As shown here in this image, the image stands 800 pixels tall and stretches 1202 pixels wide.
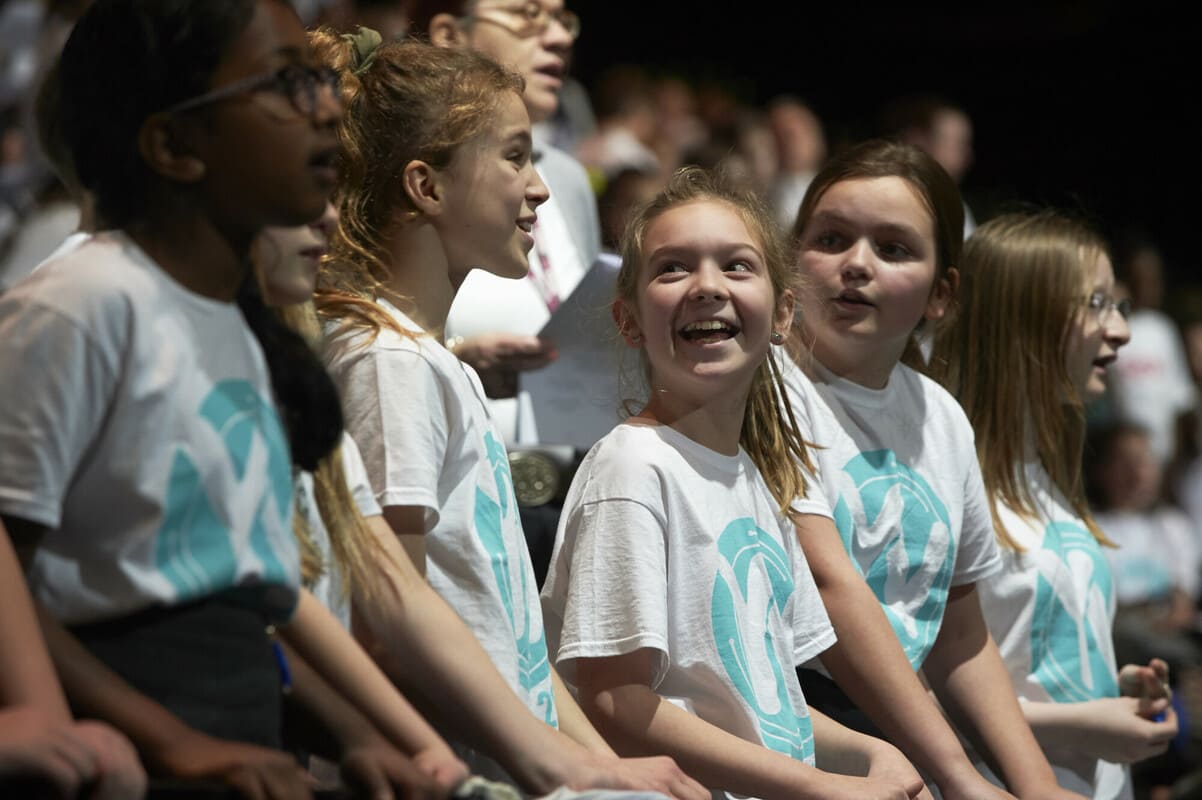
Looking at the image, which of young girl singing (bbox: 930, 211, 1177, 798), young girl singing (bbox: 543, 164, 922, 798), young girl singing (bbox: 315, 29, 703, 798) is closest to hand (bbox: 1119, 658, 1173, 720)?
young girl singing (bbox: 930, 211, 1177, 798)

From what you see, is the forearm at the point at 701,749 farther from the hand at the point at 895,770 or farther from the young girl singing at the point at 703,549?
the hand at the point at 895,770

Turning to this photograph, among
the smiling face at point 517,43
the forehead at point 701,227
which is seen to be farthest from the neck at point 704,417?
the smiling face at point 517,43

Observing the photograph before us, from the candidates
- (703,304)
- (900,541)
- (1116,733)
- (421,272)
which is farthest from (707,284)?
(1116,733)

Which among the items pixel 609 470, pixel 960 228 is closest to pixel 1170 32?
pixel 960 228

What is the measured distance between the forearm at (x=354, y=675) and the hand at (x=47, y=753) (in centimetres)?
34

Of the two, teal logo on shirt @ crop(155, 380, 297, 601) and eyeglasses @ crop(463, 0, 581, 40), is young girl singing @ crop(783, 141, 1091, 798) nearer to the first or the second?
eyeglasses @ crop(463, 0, 581, 40)

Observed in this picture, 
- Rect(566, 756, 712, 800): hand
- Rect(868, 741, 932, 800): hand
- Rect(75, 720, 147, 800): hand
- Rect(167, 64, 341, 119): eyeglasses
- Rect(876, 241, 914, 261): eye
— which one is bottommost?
Answer: Rect(868, 741, 932, 800): hand

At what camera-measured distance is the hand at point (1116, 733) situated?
2773mm

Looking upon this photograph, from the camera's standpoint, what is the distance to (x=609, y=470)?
2.13m

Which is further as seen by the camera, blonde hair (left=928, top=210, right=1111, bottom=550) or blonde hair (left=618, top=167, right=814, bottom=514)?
blonde hair (left=928, top=210, right=1111, bottom=550)

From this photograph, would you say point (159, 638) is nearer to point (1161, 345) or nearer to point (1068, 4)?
point (1161, 345)

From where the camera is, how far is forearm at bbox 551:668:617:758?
1.96 metres

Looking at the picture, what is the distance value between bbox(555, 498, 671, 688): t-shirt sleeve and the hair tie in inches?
26.5

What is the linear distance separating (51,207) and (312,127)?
2501mm
